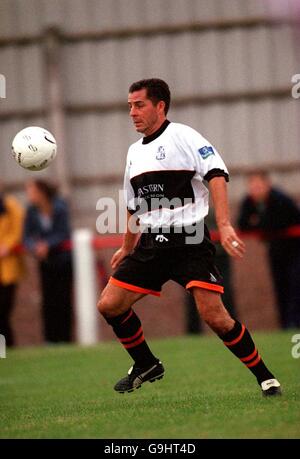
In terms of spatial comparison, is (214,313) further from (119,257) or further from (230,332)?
(119,257)

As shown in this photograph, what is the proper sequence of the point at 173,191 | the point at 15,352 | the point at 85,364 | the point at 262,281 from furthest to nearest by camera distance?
the point at 262,281
the point at 15,352
the point at 85,364
the point at 173,191

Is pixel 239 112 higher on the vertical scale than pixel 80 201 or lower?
higher

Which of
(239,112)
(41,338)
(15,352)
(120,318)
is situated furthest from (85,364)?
(239,112)

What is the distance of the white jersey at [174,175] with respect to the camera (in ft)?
22.6

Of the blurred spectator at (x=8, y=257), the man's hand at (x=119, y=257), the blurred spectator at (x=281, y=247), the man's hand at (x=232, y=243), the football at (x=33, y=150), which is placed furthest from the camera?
the blurred spectator at (x=8, y=257)

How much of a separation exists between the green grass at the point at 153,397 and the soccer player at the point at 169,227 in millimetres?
394

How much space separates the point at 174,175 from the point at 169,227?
0.32 metres

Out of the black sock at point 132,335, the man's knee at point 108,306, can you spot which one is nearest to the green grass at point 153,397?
the black sock at point 132,335

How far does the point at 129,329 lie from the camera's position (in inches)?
281

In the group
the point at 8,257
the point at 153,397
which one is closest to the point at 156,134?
the point at 153,397

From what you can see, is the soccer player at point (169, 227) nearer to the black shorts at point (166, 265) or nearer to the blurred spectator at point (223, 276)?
the black shorts at point (166, 265)

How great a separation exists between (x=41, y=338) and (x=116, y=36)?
440 cm

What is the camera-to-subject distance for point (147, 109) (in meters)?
7.05

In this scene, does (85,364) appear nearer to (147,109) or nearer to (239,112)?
(147,109)
